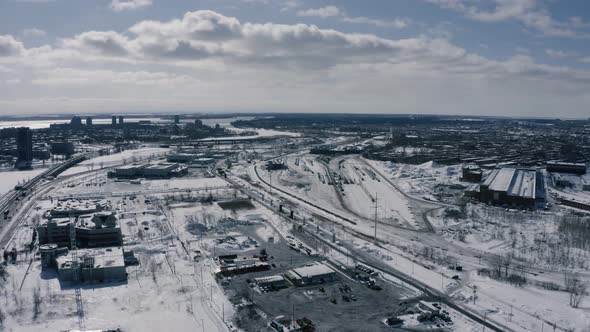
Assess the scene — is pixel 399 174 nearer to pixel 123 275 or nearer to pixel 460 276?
pixel 460 276

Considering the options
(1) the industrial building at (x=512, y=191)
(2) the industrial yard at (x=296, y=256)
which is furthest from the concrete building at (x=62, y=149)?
(1) the industrial building at (x=512, y=191)

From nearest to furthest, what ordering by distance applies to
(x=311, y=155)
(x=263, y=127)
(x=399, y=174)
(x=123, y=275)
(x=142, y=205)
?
(x=123, y=275), (x=142, y=205), (x=399, y=174), (x=311, y=155), (x=263, y=127)

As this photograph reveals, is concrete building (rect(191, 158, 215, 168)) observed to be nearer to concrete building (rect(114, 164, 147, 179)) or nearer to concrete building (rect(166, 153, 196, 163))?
concrete building (rect(166, 153, 196, 163))

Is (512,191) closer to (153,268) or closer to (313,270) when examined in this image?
(313,270)

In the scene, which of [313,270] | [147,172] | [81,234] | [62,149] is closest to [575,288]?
[313,270]

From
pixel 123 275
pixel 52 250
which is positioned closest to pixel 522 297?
pixel 123 275

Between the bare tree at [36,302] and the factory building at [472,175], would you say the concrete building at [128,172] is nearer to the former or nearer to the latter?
the bare tree at [36,302]

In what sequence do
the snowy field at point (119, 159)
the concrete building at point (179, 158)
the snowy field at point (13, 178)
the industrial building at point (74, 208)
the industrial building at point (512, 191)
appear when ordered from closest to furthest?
the industrial building at point (74, 208), the industrial building at point (512, 191), the snowy field at point (13, 178), the snowy field at point (119, 159), the concrete building at point (179, 158)
